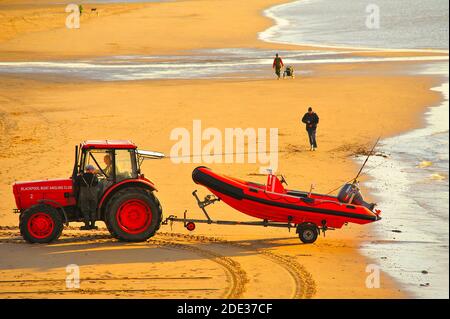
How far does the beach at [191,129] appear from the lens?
13.3 metres

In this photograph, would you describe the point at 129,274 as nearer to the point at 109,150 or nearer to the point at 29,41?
the point at 109,150

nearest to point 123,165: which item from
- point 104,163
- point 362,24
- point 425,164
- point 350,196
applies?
point 104,163

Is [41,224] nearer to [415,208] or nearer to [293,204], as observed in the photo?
[293,204]

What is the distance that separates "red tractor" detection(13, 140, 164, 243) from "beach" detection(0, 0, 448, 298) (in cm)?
29

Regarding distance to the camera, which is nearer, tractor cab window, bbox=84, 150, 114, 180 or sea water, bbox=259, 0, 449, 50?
tractor cab window, bbox=84, 150, 114, 180

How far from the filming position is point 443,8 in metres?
81.7

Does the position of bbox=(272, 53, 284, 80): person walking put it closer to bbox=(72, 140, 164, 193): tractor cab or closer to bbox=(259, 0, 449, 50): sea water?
bbox=(259, 0, 449, 50): sea water

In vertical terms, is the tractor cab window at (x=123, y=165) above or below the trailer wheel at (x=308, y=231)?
above

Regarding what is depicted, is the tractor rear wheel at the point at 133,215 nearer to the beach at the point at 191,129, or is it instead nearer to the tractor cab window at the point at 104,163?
the beach at the point at 191,129

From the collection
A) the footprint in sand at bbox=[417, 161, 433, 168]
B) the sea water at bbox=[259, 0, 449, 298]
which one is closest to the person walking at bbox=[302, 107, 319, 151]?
the sea water at bbox=[259, 0, 449, 298]

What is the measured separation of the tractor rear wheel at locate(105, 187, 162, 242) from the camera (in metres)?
14.9

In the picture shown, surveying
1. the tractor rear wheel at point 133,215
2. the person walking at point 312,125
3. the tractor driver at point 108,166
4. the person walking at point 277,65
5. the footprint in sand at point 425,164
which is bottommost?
the tractor rear wheel at point 133,215

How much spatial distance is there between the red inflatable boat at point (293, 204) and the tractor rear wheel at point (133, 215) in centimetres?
95

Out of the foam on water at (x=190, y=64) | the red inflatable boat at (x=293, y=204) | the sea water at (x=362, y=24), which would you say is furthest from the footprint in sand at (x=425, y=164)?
the sea water at (x=362, y=24)
